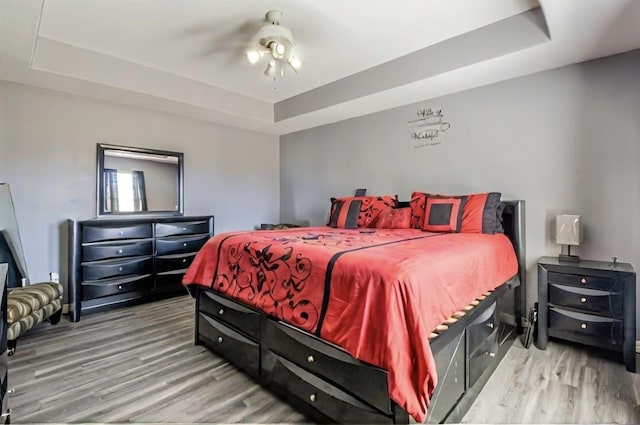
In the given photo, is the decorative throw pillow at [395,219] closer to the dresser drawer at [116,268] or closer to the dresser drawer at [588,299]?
the dresser drawer at [588,299]

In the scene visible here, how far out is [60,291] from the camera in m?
2.95

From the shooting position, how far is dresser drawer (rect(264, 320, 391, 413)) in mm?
1426

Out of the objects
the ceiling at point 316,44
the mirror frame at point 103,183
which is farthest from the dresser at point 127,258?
the ceiling at point 316,44

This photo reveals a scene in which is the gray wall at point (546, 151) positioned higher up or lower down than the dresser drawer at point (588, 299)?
higher up

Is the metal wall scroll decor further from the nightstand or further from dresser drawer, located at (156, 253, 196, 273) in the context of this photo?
dresser drawer, located at (156, 253, 196, 273)

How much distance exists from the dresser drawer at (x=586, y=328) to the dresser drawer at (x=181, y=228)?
12.5 ft

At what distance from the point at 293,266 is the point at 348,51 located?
2.29 metres

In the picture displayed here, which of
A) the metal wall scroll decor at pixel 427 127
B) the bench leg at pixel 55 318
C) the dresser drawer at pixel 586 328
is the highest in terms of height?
the metal wall scroll decor at pixel 427 127

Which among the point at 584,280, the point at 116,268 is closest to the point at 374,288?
the point at 584,280

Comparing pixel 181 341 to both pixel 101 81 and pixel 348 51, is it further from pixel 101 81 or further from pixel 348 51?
pixel 348 51

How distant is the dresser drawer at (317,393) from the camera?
4.86 feet

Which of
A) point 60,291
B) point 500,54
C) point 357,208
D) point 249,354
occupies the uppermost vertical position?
point 500,54

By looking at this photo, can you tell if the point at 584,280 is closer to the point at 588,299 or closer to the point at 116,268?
the point at 588,299

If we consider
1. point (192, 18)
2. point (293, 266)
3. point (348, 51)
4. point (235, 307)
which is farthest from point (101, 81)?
point (293, 266)
